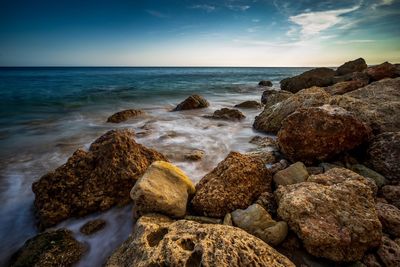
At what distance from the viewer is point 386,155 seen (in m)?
3.44

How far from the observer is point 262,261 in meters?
1.82

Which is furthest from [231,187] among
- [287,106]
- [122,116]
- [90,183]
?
[122,116]

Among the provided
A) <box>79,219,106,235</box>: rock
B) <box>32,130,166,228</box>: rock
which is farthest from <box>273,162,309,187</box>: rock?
<box>79,219,106,235</box>: rock

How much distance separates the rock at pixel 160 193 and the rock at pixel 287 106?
13.1 feet

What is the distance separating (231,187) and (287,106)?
4.01 metres

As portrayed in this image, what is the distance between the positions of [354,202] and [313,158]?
142 centimetres

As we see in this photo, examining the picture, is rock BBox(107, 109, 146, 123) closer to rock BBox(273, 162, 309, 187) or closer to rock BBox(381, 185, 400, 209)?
rock BBox(273, 162, 309, 187)

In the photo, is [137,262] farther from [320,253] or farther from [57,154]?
[57,154]

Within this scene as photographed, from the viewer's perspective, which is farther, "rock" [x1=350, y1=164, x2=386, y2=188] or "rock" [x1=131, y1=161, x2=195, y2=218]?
"rock" [x1=350, y1=164, x2=386, y2=188]

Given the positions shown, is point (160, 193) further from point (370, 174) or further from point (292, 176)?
point (370, 174)

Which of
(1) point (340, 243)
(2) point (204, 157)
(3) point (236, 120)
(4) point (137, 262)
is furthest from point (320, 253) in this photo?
(3) point (236, 120)

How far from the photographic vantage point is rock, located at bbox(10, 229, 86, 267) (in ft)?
8.36

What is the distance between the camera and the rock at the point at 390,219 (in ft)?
7.79

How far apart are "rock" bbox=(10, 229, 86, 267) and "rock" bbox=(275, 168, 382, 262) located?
2.47 metres
